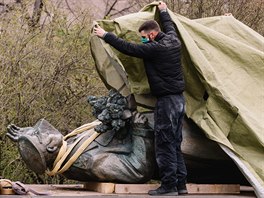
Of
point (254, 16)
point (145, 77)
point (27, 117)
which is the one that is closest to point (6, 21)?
point (27, 117)

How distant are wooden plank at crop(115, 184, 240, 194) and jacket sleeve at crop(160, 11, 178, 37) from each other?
1.23 m

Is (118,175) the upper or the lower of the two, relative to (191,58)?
lower

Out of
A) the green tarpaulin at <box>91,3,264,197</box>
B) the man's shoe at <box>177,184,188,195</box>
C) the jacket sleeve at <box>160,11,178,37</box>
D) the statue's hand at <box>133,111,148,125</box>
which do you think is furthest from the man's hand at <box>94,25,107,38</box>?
the man's shoe at <box>177,184,188,195</box>

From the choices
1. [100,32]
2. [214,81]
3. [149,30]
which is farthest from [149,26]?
[214,81]

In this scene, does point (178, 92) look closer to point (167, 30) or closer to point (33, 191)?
point (167, 30)

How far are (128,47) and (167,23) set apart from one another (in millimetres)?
488

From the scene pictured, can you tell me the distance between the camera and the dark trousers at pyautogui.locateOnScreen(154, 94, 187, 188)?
272 inches

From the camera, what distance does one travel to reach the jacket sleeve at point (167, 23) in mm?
7113

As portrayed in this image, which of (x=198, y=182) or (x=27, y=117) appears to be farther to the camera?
(x=27, y=117)

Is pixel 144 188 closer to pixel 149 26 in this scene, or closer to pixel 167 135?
pixel 167 135

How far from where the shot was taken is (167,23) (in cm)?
716

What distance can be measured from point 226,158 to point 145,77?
96 centimetres

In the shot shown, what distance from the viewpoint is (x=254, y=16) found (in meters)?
14.2

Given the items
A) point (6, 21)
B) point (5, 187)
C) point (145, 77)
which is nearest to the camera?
point (5, 187)
